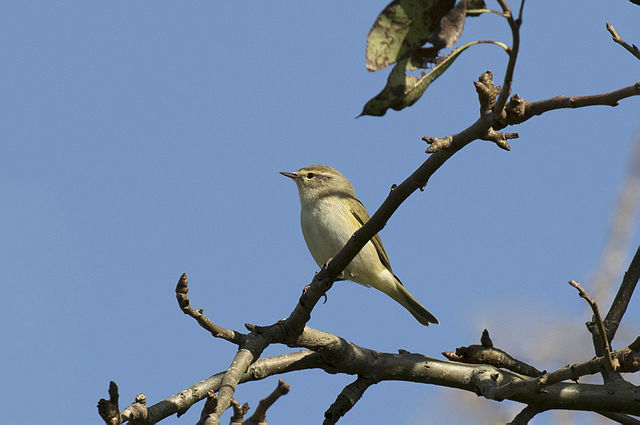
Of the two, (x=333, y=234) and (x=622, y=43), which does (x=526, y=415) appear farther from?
(x=333, y=234)

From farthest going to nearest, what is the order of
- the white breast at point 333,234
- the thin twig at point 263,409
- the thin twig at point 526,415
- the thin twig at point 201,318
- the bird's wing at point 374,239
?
the bird's wing at point 374,239
the white breast at point 333,234
the thin twig at point 526,415
the thin twig at point 201,318
the thin twig at point 263,409

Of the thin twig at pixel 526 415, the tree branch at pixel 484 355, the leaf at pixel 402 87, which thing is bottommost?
the thin twig at pixel 526 415

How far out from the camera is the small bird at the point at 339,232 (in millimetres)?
6762

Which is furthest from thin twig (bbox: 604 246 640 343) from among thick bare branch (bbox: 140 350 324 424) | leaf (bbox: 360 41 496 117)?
leaf (bbox: 360 41 496 117)

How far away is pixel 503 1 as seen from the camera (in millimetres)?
1849

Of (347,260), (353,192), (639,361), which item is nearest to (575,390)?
(639,361)

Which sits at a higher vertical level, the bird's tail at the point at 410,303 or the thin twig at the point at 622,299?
the bird's tail at the point at 410,303

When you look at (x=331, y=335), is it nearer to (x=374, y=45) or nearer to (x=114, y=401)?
(x=114, y=401)

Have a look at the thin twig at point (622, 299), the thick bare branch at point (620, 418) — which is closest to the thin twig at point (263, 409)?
the thick bare branch at point (620, 418)

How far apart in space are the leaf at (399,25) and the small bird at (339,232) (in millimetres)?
4676

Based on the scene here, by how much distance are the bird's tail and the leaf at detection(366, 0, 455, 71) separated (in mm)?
5567

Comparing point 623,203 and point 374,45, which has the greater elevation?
point 623,203

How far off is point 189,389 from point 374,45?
2182mm

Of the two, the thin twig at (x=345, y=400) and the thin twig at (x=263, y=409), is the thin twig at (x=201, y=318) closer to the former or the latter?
the thin twig at (x=345, y=400)
